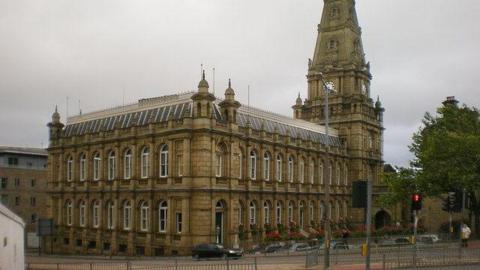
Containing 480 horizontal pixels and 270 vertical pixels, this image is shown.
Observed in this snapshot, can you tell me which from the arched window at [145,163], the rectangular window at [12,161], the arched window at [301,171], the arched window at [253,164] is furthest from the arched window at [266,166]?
the rectangular window at [12,161]

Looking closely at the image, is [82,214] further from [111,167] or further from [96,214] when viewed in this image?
[111,167]

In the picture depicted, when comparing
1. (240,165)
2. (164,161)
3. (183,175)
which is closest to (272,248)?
→ (240,165)

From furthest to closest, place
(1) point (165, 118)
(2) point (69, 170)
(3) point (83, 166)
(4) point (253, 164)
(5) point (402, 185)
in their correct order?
(2) point (69, 170)
(3) point (83, 166)
(4) point (253, 164)
(1) point (165, 118)
(5) point (402, 185)

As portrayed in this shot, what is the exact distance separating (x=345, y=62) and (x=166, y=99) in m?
30.2

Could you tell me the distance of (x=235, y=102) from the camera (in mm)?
56750

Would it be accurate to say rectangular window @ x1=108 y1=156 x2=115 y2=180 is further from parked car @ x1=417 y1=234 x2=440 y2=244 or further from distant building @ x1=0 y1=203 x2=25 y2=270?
parked car @ x1=417 y1=234 x2=440 y2=244

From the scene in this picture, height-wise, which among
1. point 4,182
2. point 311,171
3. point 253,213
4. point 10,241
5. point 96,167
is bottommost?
point 253,213

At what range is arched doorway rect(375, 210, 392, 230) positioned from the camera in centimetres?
7950

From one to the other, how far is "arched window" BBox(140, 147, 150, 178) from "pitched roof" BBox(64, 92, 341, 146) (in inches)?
112

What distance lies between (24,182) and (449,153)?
207 ft

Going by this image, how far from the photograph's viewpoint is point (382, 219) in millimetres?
80875

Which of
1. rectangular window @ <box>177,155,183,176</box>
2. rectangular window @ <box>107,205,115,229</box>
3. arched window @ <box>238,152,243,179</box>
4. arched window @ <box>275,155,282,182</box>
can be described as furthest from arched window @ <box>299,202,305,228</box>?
rectangular window @ <box>107,205,115,229</box>

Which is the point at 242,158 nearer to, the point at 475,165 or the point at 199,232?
the point at 199,232

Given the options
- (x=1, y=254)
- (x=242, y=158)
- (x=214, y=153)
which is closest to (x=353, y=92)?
(x=242, y=158)
